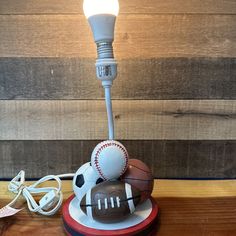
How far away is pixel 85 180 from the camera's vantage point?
62 centimetres

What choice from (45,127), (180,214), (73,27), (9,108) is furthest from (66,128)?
(180,214)

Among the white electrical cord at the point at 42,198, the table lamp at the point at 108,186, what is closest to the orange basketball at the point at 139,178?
the table lamp at the point at 108,186

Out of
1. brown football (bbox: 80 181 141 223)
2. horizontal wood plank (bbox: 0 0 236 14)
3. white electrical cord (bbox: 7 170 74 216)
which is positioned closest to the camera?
brown football (bbox: 80 181 141 223)

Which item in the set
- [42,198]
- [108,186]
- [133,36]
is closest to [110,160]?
[108,186]

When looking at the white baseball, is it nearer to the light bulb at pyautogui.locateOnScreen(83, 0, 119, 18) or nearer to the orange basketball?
the orange basketball

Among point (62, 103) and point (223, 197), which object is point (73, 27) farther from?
point (223, 197)

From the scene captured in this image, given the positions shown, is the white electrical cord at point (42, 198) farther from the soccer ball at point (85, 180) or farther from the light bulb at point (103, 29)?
the light bulb at point (103, 29)

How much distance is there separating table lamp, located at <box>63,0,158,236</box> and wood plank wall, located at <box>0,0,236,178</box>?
0.20m

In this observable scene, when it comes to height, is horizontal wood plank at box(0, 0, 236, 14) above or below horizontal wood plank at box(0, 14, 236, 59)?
above

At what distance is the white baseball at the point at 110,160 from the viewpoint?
0.58 meters

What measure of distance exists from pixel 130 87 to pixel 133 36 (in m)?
0.14

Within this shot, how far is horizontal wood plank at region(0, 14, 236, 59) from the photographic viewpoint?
2.63ft

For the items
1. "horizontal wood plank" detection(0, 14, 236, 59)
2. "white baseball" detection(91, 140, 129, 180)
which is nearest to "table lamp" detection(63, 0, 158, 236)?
"white baseball" detection(91, 140, 129, 180)

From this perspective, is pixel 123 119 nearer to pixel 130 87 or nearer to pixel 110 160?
pixel 130 87
